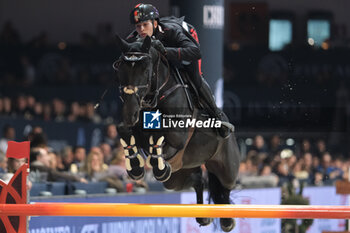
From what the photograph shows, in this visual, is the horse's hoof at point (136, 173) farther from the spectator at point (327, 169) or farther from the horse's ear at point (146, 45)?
the spectator at point (327, 169)

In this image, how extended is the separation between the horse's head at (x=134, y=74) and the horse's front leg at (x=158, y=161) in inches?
11.0

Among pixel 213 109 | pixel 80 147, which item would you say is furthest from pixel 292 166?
pixel 213 109

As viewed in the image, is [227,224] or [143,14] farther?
[227,224]

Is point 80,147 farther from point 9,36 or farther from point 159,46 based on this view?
point 9,36

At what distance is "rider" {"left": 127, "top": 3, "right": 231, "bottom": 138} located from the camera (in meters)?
5.14

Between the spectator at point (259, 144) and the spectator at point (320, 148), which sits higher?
the spectator at point (259, 144)

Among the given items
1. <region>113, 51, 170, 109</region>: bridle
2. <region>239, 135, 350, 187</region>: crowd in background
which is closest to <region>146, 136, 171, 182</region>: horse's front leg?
<region>113, 51, 170, 109</region>: bridle

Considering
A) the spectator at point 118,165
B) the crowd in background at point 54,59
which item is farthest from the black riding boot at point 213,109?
the crowd in background at point 54,59

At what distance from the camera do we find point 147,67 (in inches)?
195

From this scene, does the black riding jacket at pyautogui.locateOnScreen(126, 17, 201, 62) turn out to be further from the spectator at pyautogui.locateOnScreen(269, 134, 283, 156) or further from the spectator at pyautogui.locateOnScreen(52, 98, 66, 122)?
the spectator at pyautogui.locateOnScreen(52, 98, 66, 122)

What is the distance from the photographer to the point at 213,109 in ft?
18.4

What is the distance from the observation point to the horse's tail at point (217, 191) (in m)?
6.30

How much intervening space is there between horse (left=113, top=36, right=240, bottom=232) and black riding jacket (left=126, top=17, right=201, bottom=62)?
0.34 ft

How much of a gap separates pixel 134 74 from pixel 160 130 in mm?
447
